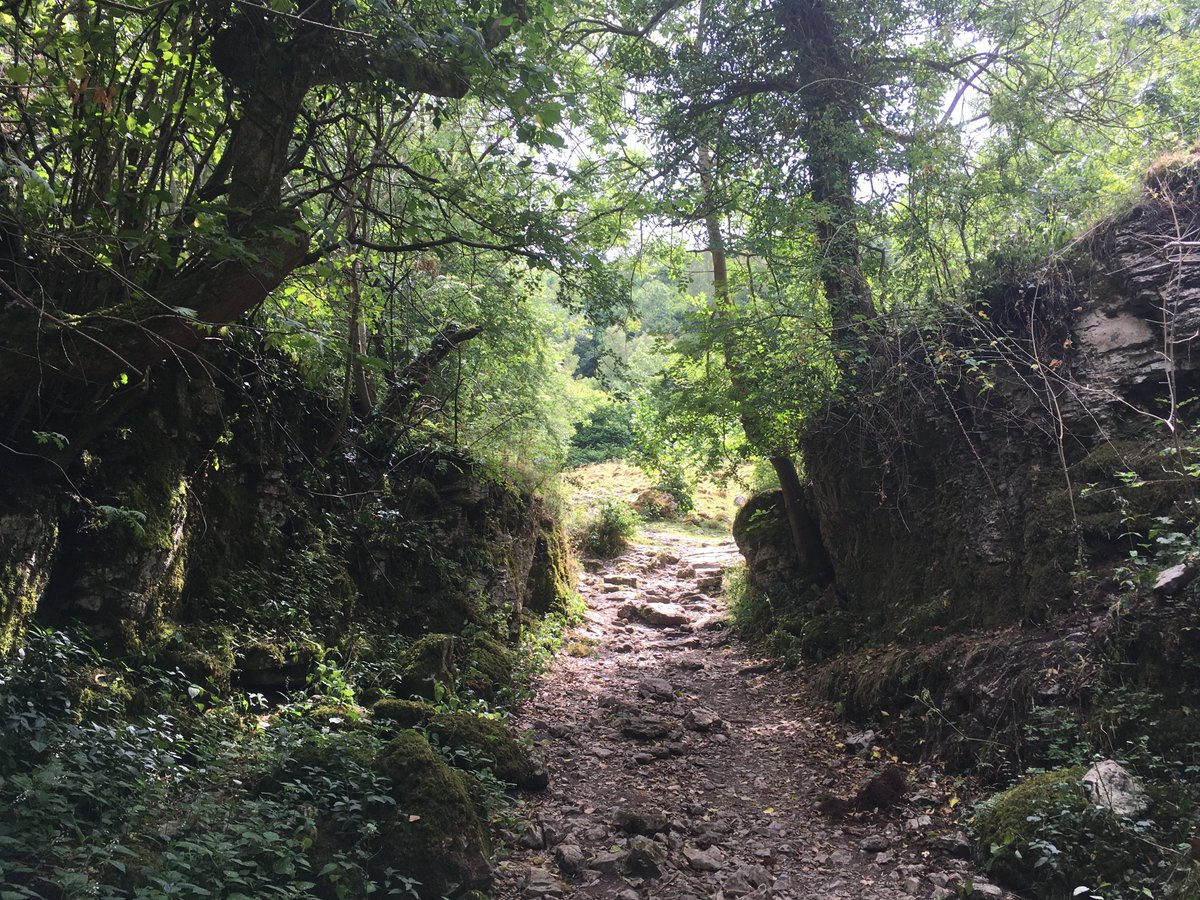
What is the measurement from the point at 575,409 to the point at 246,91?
11.7 m

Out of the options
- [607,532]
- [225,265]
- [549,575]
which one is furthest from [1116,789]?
[607,532]

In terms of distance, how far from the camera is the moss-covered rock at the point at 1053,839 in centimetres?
376

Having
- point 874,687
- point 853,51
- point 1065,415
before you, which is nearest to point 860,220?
point 853,51

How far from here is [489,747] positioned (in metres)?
5.70

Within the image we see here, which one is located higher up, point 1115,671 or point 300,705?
point 1115,671

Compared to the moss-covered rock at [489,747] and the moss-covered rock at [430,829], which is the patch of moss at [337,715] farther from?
the moss-covered rock at [430,829]

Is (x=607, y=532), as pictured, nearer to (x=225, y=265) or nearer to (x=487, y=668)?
(x=487, y=668)

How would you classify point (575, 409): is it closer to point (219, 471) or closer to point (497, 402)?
point (497, 402)

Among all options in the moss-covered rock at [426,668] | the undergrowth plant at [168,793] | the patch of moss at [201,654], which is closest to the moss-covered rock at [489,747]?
the undergrowth plant at [168,793]

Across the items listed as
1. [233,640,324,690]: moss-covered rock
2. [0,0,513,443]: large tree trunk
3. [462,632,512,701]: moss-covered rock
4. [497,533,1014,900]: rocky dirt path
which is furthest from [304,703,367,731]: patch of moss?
[0,0,513,443]: large tree trunk

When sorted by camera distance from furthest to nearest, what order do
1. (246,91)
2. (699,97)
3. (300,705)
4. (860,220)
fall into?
1. (699,97)
2. (860,220)
3. (300,705)
4. (246,91)

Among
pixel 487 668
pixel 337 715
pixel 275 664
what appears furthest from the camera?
pixel 487 668

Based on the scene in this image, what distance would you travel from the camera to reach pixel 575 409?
16.0 meters

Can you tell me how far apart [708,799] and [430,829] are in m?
2.64
